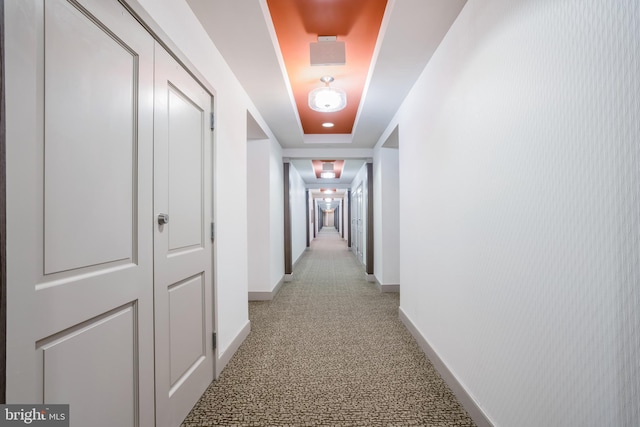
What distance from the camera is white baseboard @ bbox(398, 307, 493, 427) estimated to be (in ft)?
5.07

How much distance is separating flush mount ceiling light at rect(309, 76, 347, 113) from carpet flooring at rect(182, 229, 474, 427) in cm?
222

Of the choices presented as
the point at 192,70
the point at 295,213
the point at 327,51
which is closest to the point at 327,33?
the point at 327,51

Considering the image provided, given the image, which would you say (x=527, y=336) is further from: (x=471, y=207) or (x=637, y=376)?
(x=471, y=207)

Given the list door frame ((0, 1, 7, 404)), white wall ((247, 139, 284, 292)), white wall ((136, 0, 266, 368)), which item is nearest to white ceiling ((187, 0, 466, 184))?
white wall ((136, 0, 266, 368))

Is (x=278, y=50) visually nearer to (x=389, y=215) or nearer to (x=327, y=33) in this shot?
(x=327, y=33)

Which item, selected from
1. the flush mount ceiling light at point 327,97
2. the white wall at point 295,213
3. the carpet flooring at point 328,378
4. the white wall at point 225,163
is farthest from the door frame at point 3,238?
the white wall at point 295,213

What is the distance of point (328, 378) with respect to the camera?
2.07m

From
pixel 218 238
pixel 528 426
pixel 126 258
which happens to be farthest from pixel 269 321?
pixel 528 426

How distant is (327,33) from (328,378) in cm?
250

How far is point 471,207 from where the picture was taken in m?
1.68

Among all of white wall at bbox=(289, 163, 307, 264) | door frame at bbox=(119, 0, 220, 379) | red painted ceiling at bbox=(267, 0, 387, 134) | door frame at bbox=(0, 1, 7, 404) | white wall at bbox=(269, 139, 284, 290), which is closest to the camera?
door frame at bbox=(0, 1, 7, 404)

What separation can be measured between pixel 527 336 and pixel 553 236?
0.44 m

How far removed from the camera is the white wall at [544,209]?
832 mm

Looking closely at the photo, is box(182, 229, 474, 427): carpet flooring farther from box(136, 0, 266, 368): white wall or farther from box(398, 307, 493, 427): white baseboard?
box(136, 0, 266, 368): white wall
